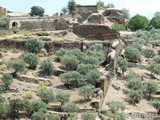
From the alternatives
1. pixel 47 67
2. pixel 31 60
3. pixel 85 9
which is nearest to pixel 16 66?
pixel 31 60

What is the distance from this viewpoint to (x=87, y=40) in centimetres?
5791

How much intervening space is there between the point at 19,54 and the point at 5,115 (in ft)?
47.2

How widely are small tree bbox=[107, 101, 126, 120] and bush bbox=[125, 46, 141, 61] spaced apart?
1326 centimetres

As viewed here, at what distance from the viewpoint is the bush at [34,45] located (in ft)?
170

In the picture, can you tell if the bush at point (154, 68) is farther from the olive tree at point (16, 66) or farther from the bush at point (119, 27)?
the bush at point (119, 27)

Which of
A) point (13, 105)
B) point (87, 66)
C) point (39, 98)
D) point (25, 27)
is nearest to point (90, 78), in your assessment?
point (87, 66)

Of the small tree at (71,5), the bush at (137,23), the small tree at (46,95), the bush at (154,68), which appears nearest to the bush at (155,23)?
the bush at (137,23)

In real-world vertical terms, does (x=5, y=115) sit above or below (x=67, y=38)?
below

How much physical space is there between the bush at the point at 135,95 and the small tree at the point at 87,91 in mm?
4556

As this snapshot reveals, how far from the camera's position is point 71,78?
45.2m

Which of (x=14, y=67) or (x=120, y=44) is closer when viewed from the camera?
(x=14, y=67)

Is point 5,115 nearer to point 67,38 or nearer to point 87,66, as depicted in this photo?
point 87,66

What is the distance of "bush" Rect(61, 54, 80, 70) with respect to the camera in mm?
47513

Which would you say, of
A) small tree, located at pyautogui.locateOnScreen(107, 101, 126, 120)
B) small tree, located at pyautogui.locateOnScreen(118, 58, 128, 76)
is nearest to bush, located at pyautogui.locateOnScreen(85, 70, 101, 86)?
small tree, located at pyautogui.locateOnScreen(107, 101, 126, 120)
